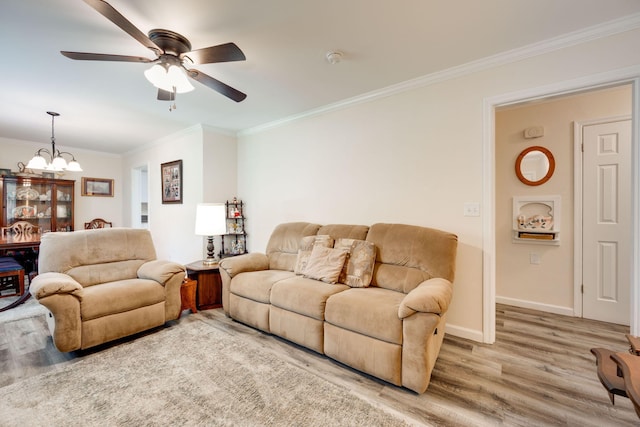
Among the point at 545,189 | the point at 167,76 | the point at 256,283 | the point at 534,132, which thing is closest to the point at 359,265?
the point at 256,283

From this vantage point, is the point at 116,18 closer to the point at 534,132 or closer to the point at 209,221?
the point at 209,221

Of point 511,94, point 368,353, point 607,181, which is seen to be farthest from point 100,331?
point 607,181

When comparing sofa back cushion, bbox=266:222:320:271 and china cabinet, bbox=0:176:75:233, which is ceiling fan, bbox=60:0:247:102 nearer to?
sofa back cushion, bbox=266:222:320:271

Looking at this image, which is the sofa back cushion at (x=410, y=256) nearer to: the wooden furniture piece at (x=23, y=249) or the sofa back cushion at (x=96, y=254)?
the sofa back cushion at (x=96, y=254)

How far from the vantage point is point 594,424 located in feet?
4.93

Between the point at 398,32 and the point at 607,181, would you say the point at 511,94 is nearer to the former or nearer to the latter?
the point at 398,32

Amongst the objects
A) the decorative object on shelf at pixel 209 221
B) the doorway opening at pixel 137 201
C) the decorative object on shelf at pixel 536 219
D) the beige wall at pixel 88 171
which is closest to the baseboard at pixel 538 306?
the decorative object on shelf at pixel 536 219

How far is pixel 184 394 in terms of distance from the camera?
1.77 metres

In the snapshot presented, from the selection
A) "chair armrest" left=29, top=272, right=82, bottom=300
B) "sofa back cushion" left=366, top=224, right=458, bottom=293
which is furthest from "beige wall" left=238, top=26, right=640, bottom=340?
"chair armrest" left=29, top=272, right=82, bottom=300

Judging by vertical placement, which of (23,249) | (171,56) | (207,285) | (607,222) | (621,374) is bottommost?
(207,285)

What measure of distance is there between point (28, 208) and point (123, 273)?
3771mm

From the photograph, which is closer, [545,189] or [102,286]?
[102,286]

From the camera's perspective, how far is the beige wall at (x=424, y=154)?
2.19m

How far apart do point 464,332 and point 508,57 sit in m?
2.44
